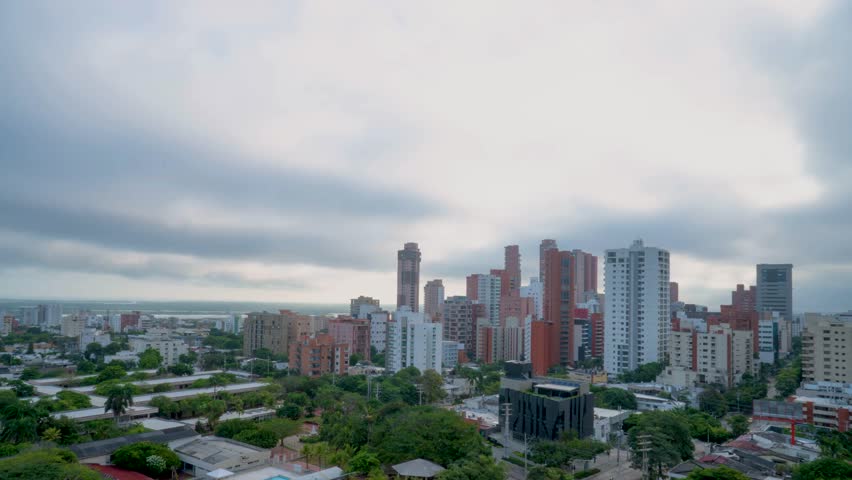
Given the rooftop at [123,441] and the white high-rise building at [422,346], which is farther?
the white high-rise building at [422,346]

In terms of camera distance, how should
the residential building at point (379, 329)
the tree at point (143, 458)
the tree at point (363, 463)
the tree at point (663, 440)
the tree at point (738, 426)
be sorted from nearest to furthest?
the tree at point (363, 463), the tree at point (143, 458), the tree at point (663, 440), the tree at point (738, 426), the residential building at point (379, 329)

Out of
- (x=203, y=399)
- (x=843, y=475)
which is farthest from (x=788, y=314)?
(x=203, y=399)

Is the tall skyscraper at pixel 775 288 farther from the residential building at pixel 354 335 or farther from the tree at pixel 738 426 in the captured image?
the tree at pixel 738 426

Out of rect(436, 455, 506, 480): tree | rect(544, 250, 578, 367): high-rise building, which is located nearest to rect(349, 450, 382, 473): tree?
rect(436, 455, 506, 480): tree

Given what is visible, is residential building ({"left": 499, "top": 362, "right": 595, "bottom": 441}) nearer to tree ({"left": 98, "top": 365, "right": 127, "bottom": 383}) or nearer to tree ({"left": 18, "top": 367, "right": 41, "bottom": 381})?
tree ({"left": 98, "top": 365, "right": 127, "bottom": 383})

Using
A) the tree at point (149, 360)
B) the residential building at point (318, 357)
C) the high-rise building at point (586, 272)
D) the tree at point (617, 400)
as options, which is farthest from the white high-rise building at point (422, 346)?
the high-rise building at point (586, 272)

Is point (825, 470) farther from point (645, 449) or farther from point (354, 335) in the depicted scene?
point (354, 335)
